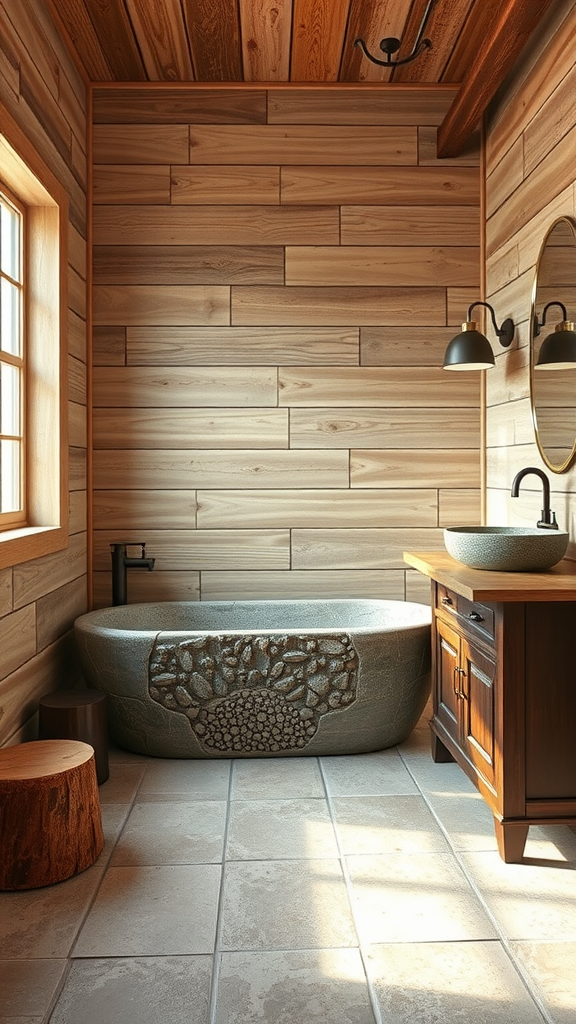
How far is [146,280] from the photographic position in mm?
3768

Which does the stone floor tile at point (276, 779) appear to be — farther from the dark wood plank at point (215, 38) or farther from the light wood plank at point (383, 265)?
the dark wood plank at point (215, 38)

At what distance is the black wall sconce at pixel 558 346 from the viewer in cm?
276

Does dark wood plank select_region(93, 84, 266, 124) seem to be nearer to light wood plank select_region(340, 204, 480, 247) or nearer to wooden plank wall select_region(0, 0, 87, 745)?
wooden plank wall select_region(0, 0, 87, 745)

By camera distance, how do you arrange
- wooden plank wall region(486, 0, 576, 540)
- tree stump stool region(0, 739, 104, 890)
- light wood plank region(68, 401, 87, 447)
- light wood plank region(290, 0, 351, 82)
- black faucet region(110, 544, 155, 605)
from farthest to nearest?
black faucet region(110, 544, 155, 605)
light wood plank region(68, 401, 87, 447)
light wood plank region(290, 0, 351, 82)
wooden plank wall region(486, 0, 576, 540)
tree stump stool region(0, 739, 104, 890)

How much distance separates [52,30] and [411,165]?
65.1 inches

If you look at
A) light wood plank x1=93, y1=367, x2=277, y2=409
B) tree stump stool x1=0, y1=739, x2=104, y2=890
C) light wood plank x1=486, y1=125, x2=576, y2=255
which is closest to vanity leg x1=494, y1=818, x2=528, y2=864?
tree stump stool x1=0, y1=739, x2=104, y2=890

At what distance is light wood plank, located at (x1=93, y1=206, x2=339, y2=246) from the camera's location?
3766 mm

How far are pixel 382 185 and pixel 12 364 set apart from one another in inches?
76.2

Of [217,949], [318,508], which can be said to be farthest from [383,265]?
[217,949]

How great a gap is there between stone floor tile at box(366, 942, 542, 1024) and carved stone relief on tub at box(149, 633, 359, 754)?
1.21m

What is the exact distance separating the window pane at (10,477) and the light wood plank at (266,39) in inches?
75.8

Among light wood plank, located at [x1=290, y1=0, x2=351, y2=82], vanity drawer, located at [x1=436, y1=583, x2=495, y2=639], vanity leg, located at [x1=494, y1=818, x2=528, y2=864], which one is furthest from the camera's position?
light wood plank, located at [x1=290, y1=0, x2=351, y2=82]

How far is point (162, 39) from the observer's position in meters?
3.37

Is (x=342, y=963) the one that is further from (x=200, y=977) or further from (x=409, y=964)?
(x=200, y=977)
